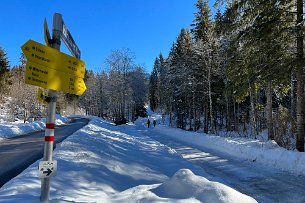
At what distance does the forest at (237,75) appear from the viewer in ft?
45.6

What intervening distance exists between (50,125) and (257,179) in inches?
294

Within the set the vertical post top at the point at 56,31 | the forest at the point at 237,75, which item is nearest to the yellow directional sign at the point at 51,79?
the vertical post top at the point at 56,31

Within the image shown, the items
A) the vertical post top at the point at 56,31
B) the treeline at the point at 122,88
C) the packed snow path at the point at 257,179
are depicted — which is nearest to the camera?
the vertical post top at the point at 56,31

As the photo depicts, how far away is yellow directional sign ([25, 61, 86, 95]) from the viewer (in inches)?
157

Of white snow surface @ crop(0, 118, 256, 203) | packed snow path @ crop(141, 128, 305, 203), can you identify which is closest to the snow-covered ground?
packed snow path @ crop(141, 128, 305, 203)

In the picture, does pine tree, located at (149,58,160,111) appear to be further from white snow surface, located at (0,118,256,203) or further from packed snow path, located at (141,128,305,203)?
white snow surface, located at (0,118,256,203)

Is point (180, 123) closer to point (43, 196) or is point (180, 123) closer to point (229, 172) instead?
point (229, 172)

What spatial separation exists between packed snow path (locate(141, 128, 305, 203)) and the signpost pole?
16.8 ft

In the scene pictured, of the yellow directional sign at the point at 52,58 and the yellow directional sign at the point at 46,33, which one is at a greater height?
the yellow directional sign at the point at 46,33

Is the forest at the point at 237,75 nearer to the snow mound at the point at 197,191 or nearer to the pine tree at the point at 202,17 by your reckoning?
the pine tree at the point at 202,17

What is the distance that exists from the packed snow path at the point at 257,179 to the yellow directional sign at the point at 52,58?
528 cm

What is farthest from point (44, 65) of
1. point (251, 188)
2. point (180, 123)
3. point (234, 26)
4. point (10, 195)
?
point (180, 123)

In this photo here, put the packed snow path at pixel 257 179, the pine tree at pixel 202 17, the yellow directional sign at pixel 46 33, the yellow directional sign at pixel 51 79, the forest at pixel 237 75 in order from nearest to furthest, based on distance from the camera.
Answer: the yellow directional sign at pixel 51 79
the yellow directional sign at pixel 46 33
the packed snow path at pixel 257 179
the forest at pixel 237 75
the pine tree at pixel 202 17

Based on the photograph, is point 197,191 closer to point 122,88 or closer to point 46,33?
point 46,33
